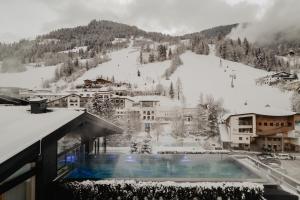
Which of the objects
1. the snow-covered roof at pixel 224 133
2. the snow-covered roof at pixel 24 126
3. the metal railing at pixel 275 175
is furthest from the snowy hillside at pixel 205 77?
the snow-covered roof at pixel 24 126

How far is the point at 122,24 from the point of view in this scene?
183m

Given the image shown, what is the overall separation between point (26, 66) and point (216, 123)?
76.8m

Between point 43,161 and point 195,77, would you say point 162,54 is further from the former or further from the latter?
point 43,161

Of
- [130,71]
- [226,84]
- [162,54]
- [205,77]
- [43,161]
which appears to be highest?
[162,54]

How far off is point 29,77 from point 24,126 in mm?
92830

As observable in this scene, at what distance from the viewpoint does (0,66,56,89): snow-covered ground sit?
84206 millimetres

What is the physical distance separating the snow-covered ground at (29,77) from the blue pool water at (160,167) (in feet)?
252

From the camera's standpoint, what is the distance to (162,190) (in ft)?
24.0

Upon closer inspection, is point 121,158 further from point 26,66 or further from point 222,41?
point 222,41

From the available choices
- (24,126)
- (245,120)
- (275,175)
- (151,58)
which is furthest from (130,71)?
(24,126)

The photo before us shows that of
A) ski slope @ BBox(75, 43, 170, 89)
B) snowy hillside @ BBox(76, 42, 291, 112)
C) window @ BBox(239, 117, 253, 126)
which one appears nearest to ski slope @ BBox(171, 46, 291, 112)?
snowy hillside @ BBox(76, 42, 291, 112)

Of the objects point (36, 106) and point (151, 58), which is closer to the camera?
point (36, 106)

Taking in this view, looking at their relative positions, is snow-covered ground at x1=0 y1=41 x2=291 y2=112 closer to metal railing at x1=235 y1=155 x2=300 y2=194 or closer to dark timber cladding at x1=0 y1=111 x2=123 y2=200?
metal railing at x1=235 y1=155 x2=300 y2=194

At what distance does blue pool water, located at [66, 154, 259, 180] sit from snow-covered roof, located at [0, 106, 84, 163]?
1.88 metres
